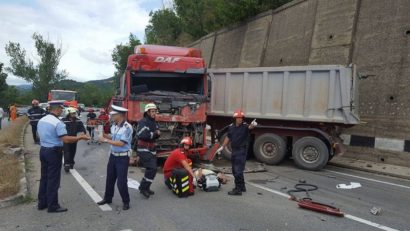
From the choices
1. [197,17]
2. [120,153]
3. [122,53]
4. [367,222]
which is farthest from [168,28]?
[367,222]

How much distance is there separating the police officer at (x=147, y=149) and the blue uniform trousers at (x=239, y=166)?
1493 millimetres

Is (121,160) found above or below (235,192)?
above

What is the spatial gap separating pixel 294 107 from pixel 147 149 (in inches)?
201

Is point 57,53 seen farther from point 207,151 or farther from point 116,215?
point 116,215

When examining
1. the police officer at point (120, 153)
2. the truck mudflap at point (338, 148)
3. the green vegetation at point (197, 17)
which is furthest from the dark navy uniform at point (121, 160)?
the green vegetation at point (197, 17)

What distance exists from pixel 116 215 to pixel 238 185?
243cm

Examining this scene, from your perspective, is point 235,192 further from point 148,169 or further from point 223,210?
point 148,169

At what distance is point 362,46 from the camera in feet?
43.3

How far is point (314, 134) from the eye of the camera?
1092cm

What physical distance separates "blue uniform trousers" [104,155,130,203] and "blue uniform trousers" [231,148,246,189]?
2.12 m

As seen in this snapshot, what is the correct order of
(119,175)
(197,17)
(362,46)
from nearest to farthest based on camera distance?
(119,175), (362,46), (197,17)

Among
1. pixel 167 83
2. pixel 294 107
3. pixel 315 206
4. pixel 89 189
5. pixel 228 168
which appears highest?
pixel 167 83

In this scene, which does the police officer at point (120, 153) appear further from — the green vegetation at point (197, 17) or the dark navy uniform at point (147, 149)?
the green vegetation at point (197, 17)

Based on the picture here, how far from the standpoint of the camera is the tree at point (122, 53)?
56.7 m
